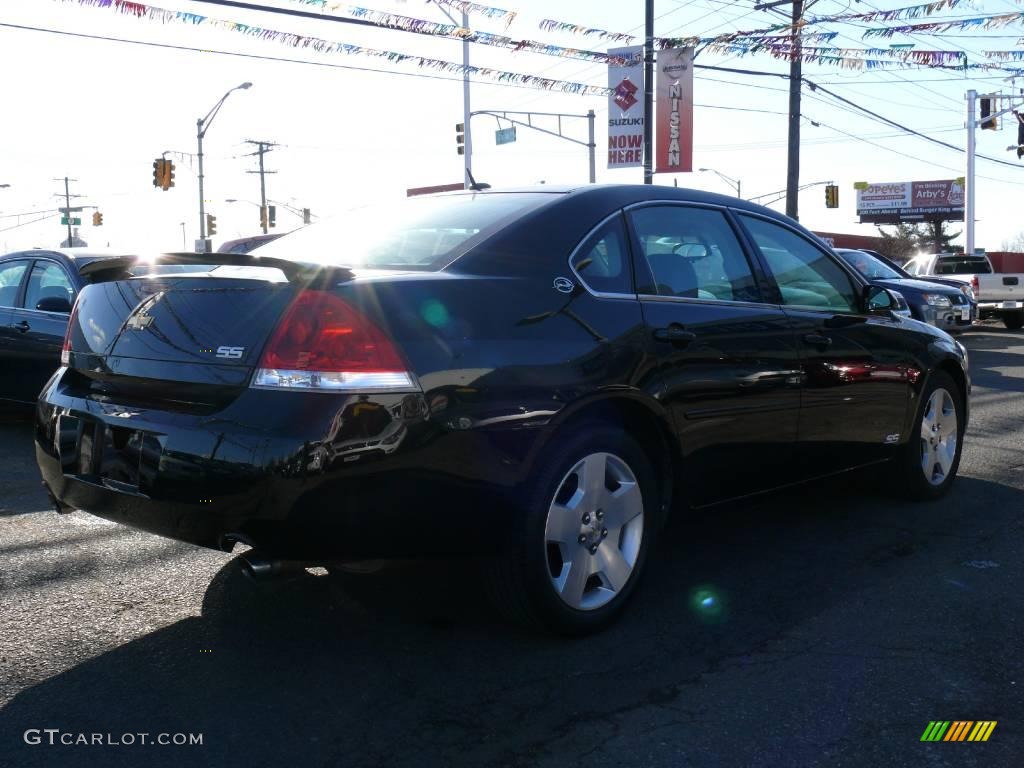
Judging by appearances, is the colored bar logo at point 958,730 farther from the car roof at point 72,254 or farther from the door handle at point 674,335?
the car roof at point 72,254

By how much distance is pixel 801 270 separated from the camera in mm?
4789

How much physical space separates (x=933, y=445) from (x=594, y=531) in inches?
110

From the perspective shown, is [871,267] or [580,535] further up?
[871,267]

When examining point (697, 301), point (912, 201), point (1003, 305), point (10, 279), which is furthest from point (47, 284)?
point (912, 201)

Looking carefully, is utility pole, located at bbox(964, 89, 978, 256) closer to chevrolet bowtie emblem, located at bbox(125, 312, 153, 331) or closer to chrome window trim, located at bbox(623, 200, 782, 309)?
chrome window trim, located at bbox(623, 200, 782, 309)

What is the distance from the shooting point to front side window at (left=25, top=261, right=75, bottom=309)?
24.5ft

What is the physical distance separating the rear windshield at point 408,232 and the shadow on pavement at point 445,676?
1.05 m

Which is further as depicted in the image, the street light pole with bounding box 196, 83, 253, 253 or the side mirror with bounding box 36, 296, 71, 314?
the street light pole with bounding box 196, 83, 253, 253

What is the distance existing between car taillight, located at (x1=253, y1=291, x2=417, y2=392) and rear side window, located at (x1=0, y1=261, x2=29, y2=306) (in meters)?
5.69

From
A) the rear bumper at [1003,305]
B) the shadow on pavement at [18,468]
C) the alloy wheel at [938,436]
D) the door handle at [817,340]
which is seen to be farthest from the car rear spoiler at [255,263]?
the rear bumper at [1003,305]

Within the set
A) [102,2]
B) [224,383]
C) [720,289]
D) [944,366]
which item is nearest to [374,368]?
[224,383]

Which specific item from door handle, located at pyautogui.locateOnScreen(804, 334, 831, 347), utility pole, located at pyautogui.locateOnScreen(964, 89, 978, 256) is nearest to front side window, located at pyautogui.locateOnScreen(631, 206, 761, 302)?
door handle, located at pyautogui.locateOnScreen(804, 334, 831, 347)

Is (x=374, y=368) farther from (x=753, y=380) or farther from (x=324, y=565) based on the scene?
(x=753, y=380)

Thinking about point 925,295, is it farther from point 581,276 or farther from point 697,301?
point 581,276
